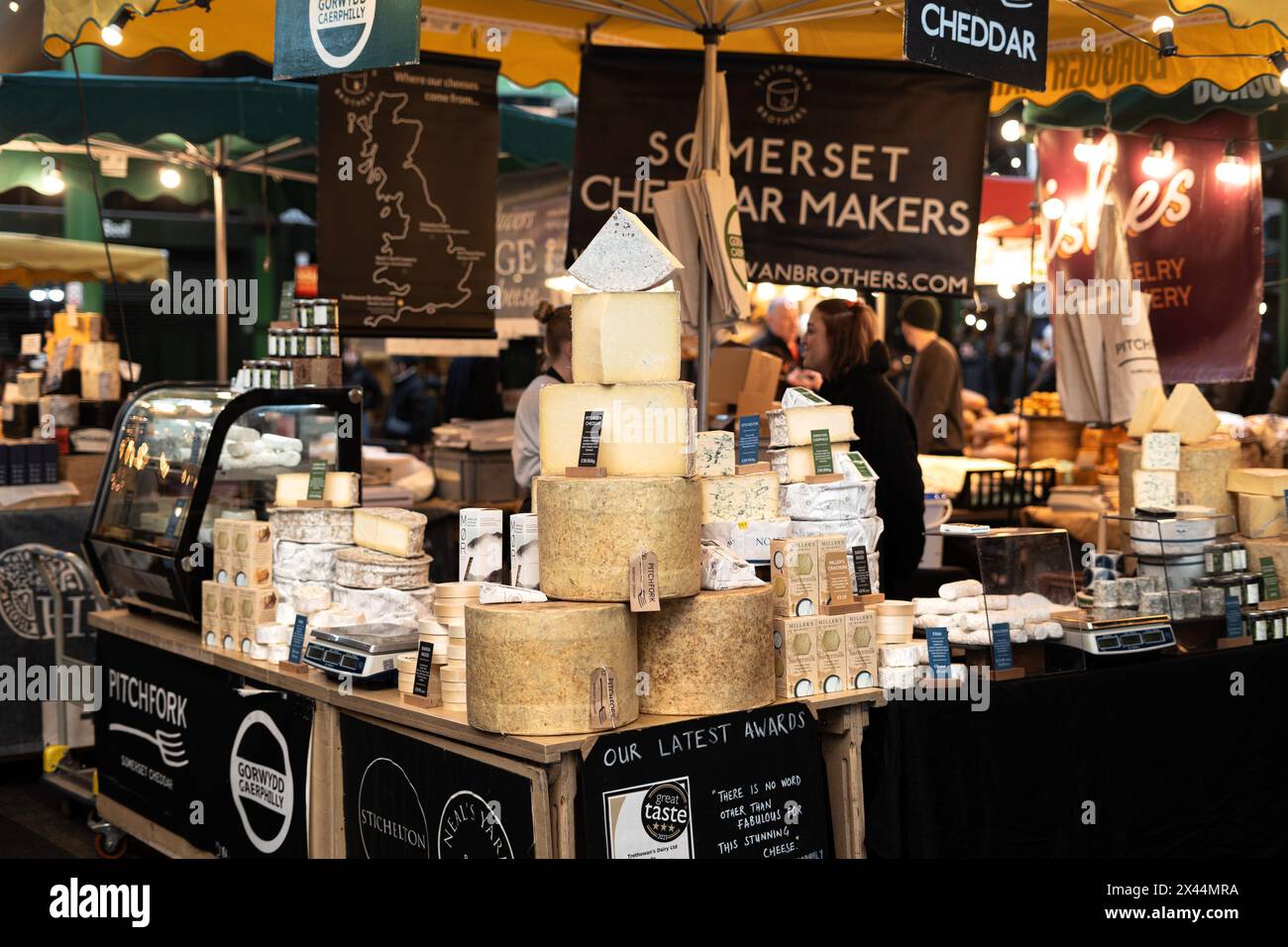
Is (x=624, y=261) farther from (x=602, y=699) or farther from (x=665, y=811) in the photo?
(x=665, y=811)

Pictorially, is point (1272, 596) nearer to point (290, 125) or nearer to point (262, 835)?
point (262, 835)

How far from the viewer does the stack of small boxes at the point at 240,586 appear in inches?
195

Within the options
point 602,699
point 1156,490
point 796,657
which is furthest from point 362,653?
point 1156,490

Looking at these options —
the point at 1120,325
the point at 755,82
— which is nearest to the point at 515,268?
the point at 755,82

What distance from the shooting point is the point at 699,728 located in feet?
12.8

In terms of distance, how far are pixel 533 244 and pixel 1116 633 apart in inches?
223

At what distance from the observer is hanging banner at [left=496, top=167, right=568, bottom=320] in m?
9.41

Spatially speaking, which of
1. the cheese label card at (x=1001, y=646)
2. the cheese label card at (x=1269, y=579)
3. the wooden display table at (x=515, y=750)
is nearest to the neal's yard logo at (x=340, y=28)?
the wooden display table at (x=515, y=750)

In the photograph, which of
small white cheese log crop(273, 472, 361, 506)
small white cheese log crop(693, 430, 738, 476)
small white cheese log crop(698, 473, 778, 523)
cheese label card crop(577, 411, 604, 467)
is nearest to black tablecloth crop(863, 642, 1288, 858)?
small white cheese log crop(698, 473, 778, 523)

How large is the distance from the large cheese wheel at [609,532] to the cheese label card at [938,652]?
98 cm

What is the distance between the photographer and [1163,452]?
5641mm

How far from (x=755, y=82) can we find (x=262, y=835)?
4084 mm

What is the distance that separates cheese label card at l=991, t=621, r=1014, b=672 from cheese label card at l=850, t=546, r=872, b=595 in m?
0.43

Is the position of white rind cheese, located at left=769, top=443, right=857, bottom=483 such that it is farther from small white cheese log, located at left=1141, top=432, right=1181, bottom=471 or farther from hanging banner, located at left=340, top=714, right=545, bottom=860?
small white cheese log, located at left=1141, top=432, right=1181, bottom=471
